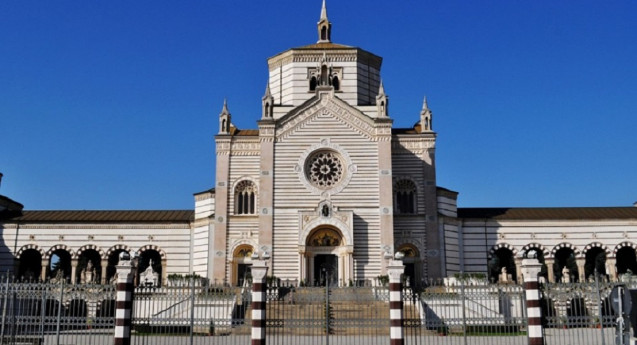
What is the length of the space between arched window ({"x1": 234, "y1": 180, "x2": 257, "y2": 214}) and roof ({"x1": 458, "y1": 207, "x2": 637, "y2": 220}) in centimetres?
1295

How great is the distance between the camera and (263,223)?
37969 millimetres

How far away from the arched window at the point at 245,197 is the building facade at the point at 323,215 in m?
0.07

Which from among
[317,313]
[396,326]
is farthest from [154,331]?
[396,326]

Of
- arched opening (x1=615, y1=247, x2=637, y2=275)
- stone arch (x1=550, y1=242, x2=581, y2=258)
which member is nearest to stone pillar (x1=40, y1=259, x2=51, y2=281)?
stone arch (x1=550, y1=242, x2=581, y2=258)

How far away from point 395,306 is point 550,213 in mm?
26681

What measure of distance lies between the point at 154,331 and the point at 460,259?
21133 mm

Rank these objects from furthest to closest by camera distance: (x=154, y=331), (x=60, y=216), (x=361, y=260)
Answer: (x=60, y=216)
(x=361, y=260)
(x=154, y=331)

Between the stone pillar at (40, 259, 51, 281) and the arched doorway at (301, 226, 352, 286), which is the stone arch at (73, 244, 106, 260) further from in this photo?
the arched doorway at (301, 226, 352, 286)

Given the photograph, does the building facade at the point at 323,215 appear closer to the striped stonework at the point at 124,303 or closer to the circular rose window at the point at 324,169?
the circular rose window at the point at 324,169

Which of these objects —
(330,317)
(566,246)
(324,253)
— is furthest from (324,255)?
(566,246)

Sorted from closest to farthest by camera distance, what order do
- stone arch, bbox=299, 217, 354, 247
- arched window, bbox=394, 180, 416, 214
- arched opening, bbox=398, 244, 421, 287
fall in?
stone arch, bbox=299, 217, 354, 247 < arched opening, bbox=398, 244, 421, 287 < arched window, bbox=394, 180, 416, 214

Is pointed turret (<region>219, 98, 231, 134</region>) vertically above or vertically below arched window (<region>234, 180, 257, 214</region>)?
above

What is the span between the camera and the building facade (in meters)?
38.0

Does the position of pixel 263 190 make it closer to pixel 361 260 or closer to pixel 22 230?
pixel 361 260
